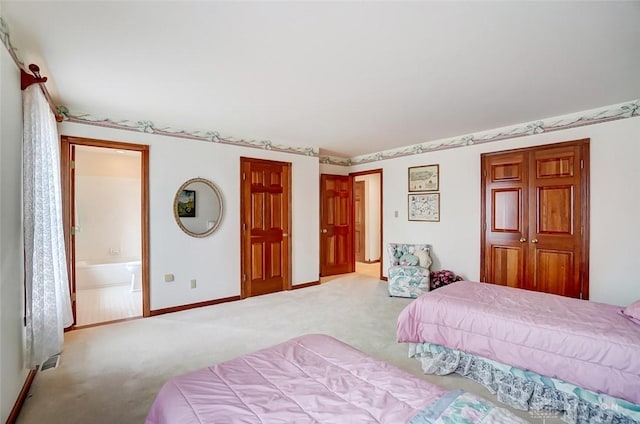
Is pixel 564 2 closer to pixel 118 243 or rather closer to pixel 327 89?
pixel 327 89

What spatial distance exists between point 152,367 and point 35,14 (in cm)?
264

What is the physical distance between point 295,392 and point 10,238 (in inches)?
81.2

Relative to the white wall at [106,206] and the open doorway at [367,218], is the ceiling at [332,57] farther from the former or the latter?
the open doorway at [367,218]

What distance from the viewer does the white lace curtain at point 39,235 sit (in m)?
2.23

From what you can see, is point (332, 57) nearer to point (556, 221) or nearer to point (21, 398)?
point (21, 398)

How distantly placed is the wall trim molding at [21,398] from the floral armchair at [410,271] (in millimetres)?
4128

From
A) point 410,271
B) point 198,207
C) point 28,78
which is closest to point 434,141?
point 410,271

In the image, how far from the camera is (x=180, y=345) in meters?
3.08

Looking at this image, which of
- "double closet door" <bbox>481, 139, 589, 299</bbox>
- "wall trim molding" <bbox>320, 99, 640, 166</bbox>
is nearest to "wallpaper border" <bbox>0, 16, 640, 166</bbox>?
"wall trim molding" <bbox>320, 99, 640, 166</bbox>

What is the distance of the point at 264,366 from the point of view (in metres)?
1.49

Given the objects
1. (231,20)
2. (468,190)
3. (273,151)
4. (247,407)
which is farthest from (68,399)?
(468,190)

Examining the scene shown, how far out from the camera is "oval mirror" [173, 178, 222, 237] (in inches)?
165

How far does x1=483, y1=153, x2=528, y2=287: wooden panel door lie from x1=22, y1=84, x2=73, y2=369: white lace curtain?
4956 millimetres

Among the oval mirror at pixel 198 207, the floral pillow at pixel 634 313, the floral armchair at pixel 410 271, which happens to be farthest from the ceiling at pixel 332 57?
the floral armchair at pixel 410 271
